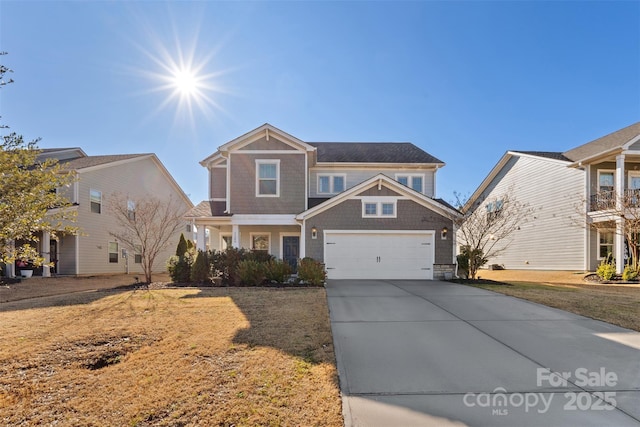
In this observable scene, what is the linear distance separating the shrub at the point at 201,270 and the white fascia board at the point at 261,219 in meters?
2.54

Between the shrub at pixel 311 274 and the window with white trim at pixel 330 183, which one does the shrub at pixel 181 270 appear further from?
the window with white trim at pixel 330 183

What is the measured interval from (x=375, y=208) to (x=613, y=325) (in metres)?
8.65

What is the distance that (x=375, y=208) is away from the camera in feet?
45.2

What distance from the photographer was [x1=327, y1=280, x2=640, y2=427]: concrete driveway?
321 cm

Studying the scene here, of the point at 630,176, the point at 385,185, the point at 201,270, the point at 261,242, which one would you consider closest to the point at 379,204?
the point at 385,185

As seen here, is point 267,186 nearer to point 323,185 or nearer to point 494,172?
point 323,185

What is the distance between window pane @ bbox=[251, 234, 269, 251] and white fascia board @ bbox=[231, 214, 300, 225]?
2.25m

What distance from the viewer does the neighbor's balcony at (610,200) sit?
46.1ft

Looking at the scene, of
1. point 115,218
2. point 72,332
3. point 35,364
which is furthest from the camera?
point 115,218

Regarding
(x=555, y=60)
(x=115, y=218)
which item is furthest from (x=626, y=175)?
(x=115, y=218)

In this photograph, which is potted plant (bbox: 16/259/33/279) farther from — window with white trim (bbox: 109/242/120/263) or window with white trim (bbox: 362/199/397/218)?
window with white trim (bbox: 362/199/397/218)

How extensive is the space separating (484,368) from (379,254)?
31.0 ft

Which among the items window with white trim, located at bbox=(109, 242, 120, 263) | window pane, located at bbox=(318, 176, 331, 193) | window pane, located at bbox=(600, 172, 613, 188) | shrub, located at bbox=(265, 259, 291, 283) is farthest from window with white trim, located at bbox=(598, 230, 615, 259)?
window with white trim, located at bbox=(109, 242, 120, 263)

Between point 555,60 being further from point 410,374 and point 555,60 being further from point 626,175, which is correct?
point 410,374
